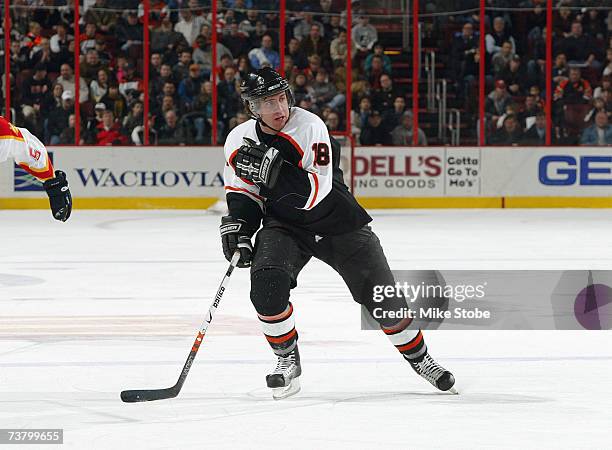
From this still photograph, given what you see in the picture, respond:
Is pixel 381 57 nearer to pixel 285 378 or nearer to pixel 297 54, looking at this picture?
pixel 297 54

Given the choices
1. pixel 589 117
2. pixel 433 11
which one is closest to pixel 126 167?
pixel 433 11

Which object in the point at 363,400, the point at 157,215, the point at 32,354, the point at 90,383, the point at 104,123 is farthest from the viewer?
the point at 104,123

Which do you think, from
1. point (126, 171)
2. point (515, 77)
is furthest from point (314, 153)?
point (515, 77)

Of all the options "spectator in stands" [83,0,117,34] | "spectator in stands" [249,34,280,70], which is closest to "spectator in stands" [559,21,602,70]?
"spectator in stands" [249,34,280,70]

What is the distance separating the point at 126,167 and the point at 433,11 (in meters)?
4.11

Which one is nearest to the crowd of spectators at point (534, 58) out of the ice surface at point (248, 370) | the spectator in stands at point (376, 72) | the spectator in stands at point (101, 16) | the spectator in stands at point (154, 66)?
the spectator in stands at point (376, 72)

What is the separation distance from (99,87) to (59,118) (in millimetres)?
601

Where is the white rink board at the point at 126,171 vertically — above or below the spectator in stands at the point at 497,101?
below

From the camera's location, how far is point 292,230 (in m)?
4.44

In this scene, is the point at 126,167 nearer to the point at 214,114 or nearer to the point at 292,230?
the point at 214,114

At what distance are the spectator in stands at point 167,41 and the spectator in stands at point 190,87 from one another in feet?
0.83

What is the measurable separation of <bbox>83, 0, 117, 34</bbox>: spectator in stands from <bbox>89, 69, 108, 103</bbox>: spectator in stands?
1.82 feet

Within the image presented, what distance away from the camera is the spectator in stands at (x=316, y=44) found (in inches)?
607

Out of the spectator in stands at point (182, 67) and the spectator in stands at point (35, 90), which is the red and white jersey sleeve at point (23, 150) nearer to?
the spectator in stands at point (35, 90)
